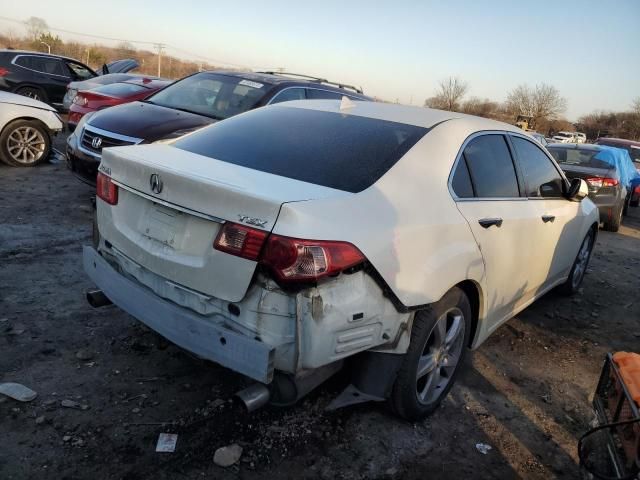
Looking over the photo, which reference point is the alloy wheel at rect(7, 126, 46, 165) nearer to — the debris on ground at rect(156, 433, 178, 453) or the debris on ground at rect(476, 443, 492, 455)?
the debris on ground at rect(156, 433, 178, 453)

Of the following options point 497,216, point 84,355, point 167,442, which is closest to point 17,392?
point 84,355

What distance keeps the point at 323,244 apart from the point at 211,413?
129 centimetres

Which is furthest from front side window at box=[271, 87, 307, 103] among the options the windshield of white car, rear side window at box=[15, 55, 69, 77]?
rear side window at box=[15, 55, 69, 77]

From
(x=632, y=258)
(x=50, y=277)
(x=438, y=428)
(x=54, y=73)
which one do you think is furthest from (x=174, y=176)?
(x=54, y=73)

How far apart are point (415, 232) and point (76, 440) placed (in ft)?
6.22

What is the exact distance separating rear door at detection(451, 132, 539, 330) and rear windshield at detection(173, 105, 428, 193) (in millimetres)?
432

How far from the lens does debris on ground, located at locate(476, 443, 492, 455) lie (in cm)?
293

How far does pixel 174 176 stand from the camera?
8.32 ft

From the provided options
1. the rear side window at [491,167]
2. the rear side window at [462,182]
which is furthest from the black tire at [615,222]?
the rear side window at [462,182]

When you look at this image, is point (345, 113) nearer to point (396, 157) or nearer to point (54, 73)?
point (396, 157)

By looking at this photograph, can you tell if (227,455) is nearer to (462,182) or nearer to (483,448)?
(483,448)

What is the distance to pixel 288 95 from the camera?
694 cm

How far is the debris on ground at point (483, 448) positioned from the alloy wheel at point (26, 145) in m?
7.90

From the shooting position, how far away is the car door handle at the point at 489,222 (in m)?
3.12
